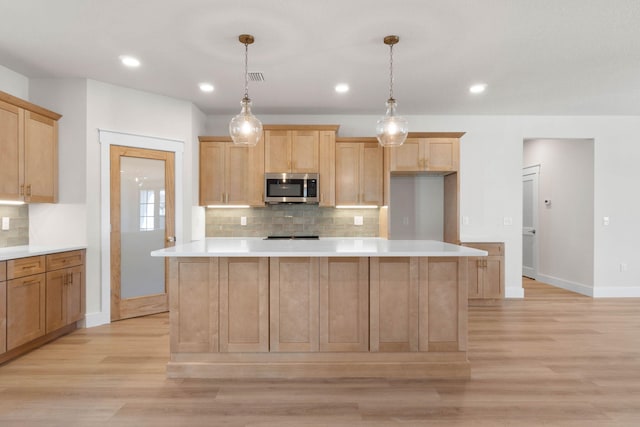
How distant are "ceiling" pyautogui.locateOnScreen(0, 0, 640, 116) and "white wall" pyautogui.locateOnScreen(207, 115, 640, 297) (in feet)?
2.14

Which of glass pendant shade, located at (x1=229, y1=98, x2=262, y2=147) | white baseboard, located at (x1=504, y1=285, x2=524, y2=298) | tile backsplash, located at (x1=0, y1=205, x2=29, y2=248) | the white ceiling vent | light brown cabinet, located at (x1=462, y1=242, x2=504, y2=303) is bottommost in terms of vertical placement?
white baseboard, located at (x1=504, y1=285, x2=524, y2=298)

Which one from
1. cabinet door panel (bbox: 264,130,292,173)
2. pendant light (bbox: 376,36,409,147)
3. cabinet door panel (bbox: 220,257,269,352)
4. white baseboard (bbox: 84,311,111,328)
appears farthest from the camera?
cabinet door panel (bbox: 264,130,292,173)

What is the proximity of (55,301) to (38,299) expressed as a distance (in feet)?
0.71

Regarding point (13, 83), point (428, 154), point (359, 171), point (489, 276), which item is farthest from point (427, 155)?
point (13, 83)

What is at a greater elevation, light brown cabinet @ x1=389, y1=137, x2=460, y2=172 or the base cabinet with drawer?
light brown cabinet @ x1=389, y1=137, x2=460, y2=172

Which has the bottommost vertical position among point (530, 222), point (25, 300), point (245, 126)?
point (25, 300)

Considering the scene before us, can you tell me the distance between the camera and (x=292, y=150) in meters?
4.78

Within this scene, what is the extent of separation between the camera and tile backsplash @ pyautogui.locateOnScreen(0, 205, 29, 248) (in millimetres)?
3492

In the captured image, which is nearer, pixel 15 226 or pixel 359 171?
pixel 15 226

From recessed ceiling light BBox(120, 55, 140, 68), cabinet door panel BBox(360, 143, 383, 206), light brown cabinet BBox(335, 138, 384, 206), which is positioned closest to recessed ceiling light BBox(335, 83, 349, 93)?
light brown cabinet BBox(335, 138, 384, 206)

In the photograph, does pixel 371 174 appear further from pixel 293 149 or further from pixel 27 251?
pixel 27 251

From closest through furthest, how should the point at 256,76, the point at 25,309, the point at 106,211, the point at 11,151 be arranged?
the point at 25,309
the point at 11,151
the point at 256,76
the point at 106,211

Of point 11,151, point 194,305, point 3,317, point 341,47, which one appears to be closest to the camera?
point 194,305

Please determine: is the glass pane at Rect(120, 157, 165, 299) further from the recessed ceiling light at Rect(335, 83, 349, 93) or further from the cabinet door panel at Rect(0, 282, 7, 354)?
the recessed ceiling light at Rect(335, 83, 349, 93)
